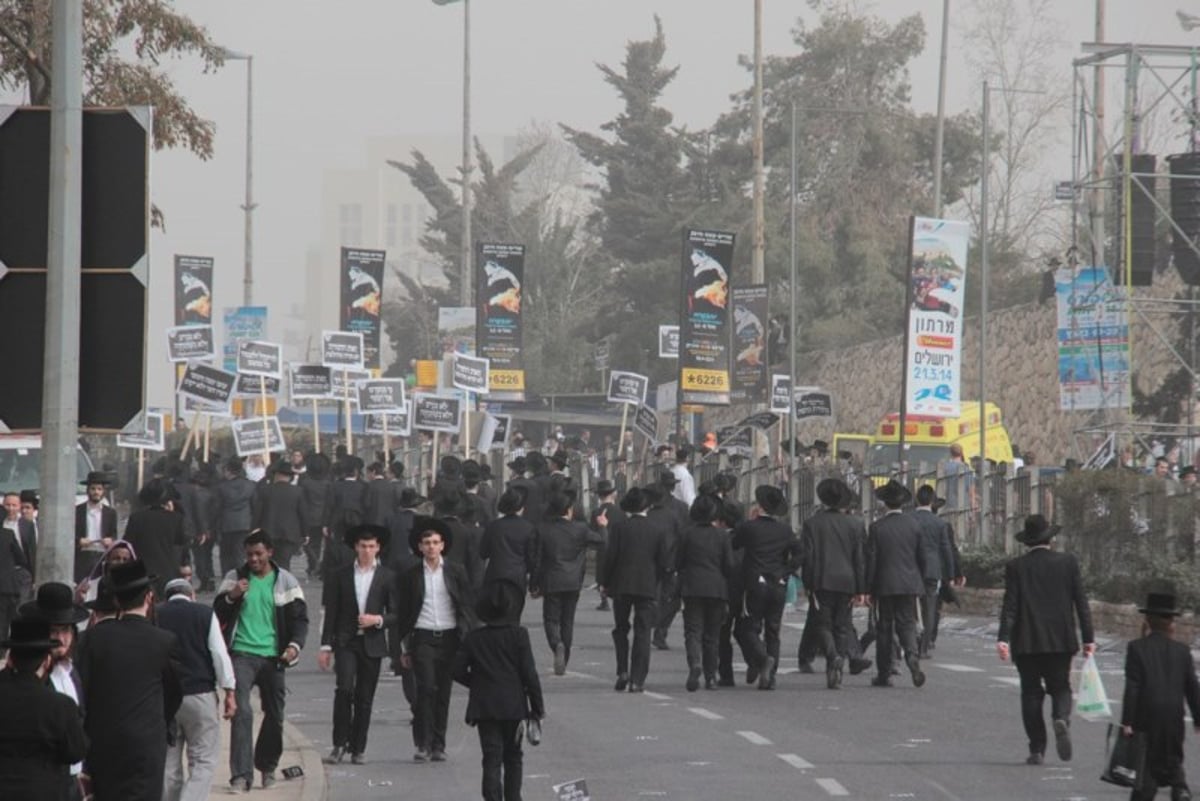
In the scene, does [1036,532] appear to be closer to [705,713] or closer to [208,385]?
[705,713]

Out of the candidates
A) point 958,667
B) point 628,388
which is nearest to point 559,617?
point 958,667

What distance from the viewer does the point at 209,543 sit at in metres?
34.0

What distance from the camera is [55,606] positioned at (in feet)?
31.4

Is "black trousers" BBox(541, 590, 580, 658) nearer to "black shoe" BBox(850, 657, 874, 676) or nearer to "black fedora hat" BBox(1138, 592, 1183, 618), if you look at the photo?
"black shoe" BBox(850, 657, 874, 676)

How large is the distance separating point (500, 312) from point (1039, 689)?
104 feet

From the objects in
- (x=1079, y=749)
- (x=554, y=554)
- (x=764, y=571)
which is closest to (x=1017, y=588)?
(x=1079, y=749)

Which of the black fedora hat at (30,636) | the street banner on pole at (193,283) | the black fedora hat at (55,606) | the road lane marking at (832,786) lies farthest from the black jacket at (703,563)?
the street banner on pole at (193,283)

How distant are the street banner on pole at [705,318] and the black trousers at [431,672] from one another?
23891 mm

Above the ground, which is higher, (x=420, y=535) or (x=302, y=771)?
(x=420, y=535)

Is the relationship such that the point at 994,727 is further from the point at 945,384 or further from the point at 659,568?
the point at 945,384

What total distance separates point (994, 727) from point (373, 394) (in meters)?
28.8

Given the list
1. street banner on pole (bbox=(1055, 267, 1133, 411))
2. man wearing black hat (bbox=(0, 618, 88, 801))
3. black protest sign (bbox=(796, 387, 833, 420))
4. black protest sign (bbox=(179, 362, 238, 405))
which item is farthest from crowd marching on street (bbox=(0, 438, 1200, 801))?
black protest sign (bbox=(796, 387, 833, 420))

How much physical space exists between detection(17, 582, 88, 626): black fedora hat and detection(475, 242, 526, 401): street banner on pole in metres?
37.5

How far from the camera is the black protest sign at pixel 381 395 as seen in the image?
4622cm
